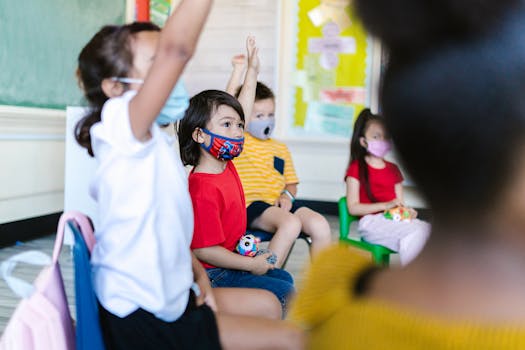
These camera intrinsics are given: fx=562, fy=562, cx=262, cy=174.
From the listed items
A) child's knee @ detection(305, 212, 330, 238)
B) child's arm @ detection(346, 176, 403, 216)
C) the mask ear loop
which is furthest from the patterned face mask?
child's arm @ detection(346, 176, 403, 216)

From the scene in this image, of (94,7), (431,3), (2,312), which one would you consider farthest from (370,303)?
(94,7)

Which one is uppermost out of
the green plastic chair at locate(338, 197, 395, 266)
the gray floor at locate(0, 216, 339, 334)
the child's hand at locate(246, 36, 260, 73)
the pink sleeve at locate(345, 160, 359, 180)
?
the child's hand at locate(246, 36, 260, 73)

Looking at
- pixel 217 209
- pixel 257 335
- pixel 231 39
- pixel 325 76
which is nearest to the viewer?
pixel 257 335

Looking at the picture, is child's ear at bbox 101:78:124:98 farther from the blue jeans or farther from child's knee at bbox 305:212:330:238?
child's knee at bbox 305:212:330:238

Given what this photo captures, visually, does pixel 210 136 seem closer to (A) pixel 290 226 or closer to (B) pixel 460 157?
(A) pixel 290 226

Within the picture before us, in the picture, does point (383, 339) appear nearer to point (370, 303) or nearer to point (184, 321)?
point (370, 303)

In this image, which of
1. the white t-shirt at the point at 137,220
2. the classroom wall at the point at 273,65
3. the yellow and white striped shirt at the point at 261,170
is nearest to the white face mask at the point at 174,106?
the white t-shirt at the point at 137,220

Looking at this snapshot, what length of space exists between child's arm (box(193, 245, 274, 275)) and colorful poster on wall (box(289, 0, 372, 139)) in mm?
3410

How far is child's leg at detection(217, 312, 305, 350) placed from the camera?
1.01 metres

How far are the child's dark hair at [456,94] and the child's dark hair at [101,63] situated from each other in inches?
27.6

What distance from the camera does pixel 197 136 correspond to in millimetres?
1618

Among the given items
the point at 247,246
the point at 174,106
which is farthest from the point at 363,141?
the point at 174,106

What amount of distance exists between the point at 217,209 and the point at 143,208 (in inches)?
23.1

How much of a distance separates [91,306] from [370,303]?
64 cm
